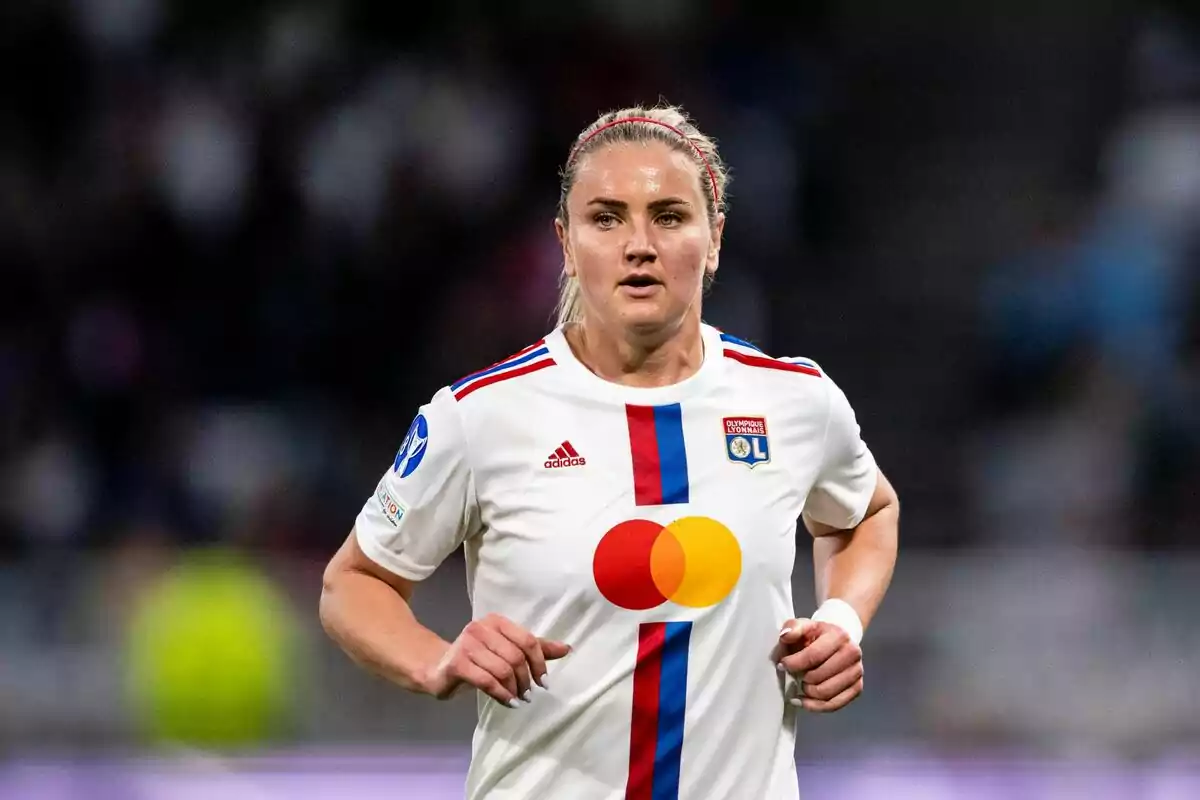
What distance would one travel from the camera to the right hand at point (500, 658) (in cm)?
225

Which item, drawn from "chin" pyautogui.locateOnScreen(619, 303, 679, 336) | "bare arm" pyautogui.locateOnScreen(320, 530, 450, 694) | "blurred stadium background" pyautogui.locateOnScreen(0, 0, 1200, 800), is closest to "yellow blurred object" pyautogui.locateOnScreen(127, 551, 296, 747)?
"blurred stadium background" pyautogui.locateOnScreen(0, 0, 1200, 800)

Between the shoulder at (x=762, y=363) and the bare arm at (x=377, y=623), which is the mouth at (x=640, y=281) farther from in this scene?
the bare arm at (x=377, y=623)

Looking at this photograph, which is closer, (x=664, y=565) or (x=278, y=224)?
(x=664, y=565)

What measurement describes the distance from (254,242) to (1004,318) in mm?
3281

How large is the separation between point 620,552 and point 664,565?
0.07 metres

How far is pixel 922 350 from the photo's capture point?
6957mm

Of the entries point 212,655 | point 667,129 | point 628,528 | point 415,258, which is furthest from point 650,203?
point 415,258

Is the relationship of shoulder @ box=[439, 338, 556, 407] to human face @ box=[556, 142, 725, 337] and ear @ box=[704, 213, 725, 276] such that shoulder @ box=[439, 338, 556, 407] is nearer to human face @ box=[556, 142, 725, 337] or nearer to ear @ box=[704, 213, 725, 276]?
human face @ box=[556, 142, 725, 337]

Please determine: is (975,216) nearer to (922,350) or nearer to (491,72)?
(922,350)

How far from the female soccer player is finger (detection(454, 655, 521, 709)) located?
0.07 meters

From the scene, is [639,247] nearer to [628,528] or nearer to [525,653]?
[628,528]

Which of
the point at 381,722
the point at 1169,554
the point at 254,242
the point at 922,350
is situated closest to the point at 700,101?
the point at 922,350

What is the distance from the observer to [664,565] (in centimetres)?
251

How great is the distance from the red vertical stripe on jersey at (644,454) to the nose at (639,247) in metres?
0.24
